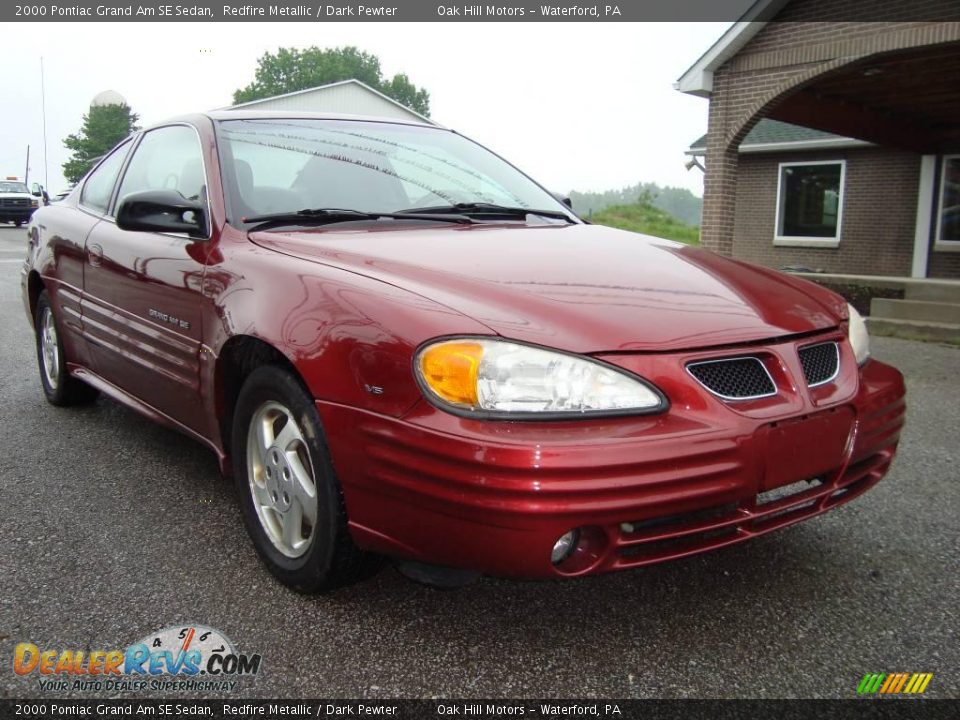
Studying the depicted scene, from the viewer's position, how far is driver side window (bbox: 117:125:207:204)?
3.25 meters

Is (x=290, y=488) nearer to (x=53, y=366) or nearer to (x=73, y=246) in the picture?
(x=73, y=246)

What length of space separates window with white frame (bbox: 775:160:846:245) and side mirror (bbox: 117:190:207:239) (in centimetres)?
1467

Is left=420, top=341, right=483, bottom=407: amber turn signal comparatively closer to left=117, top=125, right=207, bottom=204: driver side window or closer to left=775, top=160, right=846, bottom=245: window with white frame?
left=117, top=125, right=207, bottom=204: driver side window

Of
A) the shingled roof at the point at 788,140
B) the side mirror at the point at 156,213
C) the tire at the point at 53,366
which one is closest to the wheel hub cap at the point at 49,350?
the tire at the point at 53,366

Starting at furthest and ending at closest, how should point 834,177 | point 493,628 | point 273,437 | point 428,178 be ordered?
point 834,177, point 428,178, point 273,437, point 493,628

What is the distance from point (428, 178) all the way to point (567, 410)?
69.3 inches

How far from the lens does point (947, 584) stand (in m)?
2.60

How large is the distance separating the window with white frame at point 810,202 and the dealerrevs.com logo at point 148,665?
50.4 ft

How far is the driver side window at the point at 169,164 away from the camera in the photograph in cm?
325

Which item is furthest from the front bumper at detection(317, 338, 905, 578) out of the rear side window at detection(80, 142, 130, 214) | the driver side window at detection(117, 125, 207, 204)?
the rear side window at detection(80, 142, 130, 214)

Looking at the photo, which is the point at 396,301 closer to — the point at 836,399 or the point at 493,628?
the point at 493,628

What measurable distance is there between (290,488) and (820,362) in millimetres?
1577

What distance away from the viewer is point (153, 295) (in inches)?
122

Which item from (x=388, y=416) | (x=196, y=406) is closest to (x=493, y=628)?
(x=388, y=416)
